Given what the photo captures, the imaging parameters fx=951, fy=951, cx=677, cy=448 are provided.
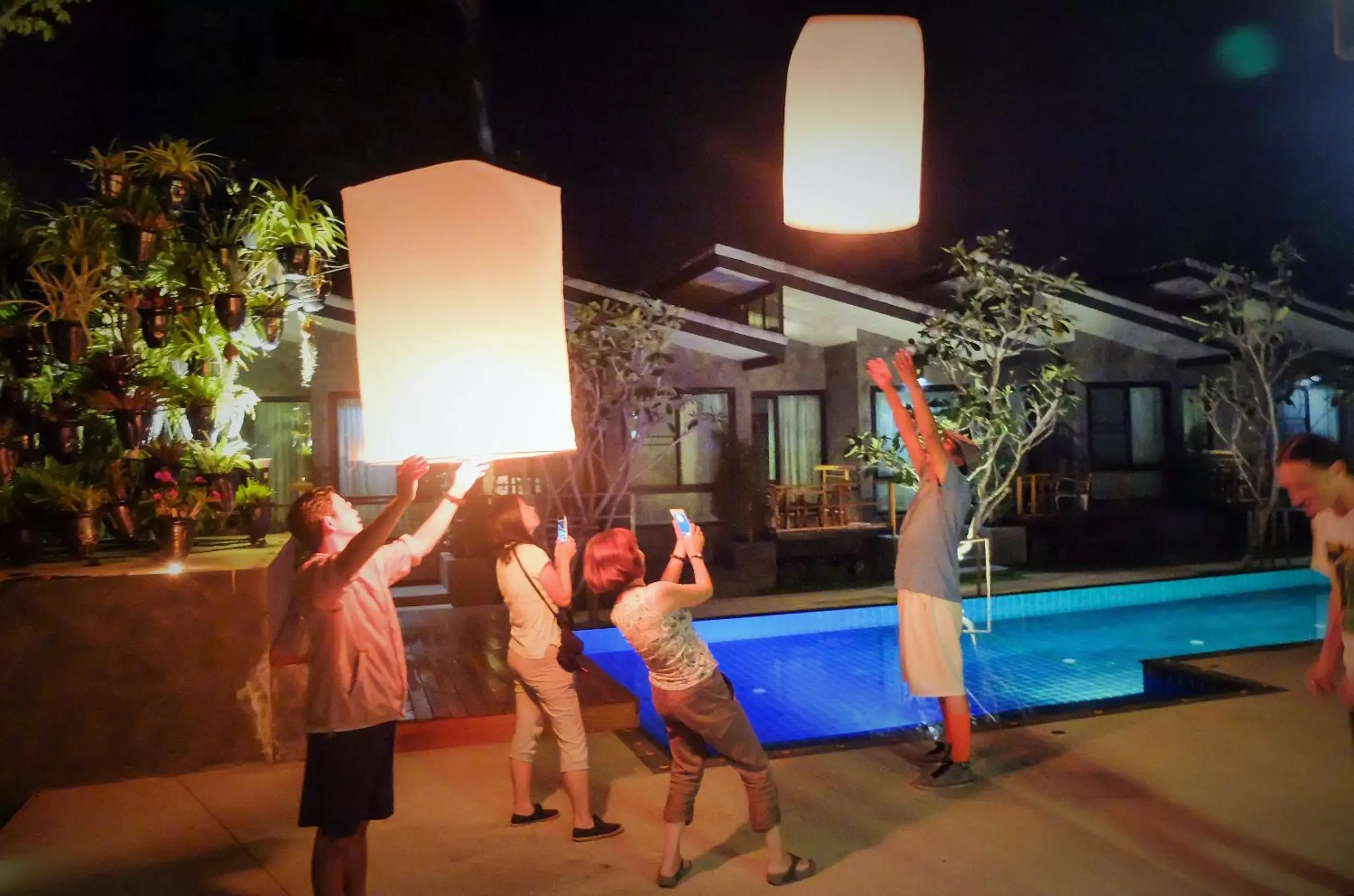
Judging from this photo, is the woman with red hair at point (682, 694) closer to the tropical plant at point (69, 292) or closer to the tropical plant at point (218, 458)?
the tropical plant at point (218, 458)

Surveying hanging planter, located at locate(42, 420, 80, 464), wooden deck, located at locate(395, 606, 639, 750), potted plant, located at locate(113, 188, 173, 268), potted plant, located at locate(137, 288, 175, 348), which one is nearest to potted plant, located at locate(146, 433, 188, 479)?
hanging planter, located at locate(42, 420, 80, 464)

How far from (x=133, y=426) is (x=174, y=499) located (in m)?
0.45

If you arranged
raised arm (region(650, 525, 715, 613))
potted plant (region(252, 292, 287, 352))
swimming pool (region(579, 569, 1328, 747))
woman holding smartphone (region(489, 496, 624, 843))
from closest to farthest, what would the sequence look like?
raised arm (region(650, 525, 715, 613)) < woman holding smartphone (region(489, 496, 624, 843)) < potted plant (region(252, 292, 287, 352)) < swimming pool (region(579, 569, 1328, 747))

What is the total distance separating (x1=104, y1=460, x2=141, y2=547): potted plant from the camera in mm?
5262

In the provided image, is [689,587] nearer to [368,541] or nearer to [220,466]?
[368,541]

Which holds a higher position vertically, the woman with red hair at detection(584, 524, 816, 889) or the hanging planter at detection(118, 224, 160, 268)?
the hanging planter at detection(118, 224, 160, 268)

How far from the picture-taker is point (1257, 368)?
1138cm

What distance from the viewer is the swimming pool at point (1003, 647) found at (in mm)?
6969

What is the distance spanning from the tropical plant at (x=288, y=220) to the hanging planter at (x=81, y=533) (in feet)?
6.21

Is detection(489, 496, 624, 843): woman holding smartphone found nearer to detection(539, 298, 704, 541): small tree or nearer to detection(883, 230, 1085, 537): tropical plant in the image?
detection(539, 298, 704, 541): small tree

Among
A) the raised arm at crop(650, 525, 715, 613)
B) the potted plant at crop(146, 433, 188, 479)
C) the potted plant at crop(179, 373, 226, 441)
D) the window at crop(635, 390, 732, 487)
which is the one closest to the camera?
the raised arm at crop(650, 525, 715, 613)

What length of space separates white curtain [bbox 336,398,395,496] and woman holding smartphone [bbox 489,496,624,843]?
787 cm

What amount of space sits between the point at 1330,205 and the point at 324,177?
63.3 feet

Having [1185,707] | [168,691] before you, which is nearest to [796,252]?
[1185,707]
